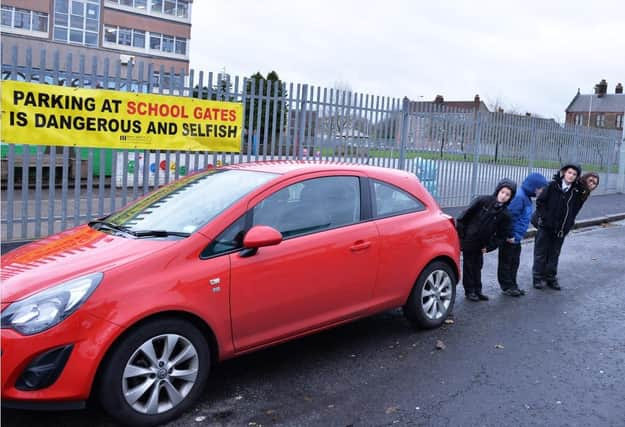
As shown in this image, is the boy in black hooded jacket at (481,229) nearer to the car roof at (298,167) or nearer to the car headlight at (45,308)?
the car roof at (298,167)

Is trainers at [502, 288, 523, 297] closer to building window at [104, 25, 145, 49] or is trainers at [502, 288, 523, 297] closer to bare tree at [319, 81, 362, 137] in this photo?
bare tree at [319, 81, 362, 137]

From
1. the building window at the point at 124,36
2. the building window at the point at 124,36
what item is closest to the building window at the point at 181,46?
the building window at the point at 124,36

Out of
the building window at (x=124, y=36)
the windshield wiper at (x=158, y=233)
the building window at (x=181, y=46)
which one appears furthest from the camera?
the building window at (x=181, y=46)

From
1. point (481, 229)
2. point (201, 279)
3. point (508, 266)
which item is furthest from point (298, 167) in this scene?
point (508, 266)

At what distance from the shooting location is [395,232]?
4891mm

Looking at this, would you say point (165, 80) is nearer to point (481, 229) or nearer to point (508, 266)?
point (481, 229)

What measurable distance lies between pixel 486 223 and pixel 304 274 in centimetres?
296

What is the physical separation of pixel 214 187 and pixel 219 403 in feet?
5.06

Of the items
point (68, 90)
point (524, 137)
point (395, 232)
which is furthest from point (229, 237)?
point (524, 137)

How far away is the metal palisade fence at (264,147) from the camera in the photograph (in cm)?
744

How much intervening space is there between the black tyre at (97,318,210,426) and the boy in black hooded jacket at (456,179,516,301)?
3745 mm

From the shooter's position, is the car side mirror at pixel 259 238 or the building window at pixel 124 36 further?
the building window at pixel 124 36

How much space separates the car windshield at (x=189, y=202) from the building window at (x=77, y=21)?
53.6 metres

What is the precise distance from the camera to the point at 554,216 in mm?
7176
